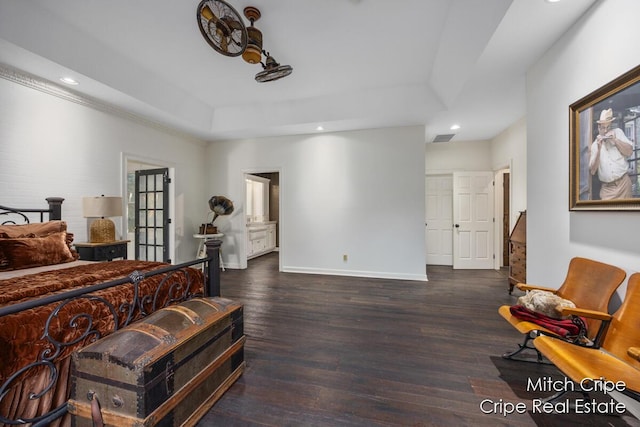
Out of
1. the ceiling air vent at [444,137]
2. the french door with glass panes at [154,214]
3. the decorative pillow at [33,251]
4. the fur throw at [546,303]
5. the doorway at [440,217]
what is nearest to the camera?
the fur throw at [546,303]

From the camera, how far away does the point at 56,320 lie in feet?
4.21

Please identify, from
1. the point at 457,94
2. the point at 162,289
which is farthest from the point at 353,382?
the point at 457,94

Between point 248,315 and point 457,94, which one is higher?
Result: point 457,94

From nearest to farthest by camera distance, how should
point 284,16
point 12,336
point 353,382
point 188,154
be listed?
point 12,336 < point 353,382 < point 284,16 < point 188,154

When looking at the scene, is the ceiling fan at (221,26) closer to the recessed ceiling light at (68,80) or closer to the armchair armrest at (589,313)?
the recessed ceiling light at (68,80)

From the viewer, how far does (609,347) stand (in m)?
1.56

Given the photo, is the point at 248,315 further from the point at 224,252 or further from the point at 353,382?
the point at 224,252

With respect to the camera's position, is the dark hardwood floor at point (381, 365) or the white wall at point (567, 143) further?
the white wall at point (567, 143)

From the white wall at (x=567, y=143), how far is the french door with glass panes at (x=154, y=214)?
5510 millimetres

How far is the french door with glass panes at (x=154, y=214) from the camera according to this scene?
4.77 meters

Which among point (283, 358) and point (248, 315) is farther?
point (248, 315)

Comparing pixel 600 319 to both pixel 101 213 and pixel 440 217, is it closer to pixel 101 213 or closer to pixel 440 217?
pixel 440 217

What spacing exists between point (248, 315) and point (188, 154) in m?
3.65

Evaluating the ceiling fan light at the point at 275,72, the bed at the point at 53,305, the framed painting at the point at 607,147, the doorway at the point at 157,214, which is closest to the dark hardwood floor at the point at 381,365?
the bed at the point at 53,305
